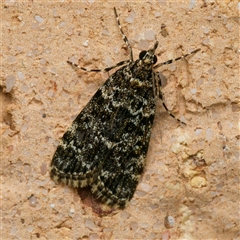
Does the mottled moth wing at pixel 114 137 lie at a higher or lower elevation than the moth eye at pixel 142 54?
lower

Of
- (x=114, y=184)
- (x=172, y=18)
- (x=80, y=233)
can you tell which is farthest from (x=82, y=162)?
(x=172, y=18)

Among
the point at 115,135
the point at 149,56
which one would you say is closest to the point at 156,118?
the point at 115,135

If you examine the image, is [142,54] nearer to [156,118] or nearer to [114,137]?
[156,118]

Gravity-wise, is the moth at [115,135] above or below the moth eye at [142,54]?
below

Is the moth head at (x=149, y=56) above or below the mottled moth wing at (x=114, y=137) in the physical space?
above

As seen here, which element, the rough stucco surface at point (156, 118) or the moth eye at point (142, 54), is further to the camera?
the moth eye at point (142, 54)

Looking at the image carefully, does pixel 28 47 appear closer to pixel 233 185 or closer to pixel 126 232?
pixel 126 232
